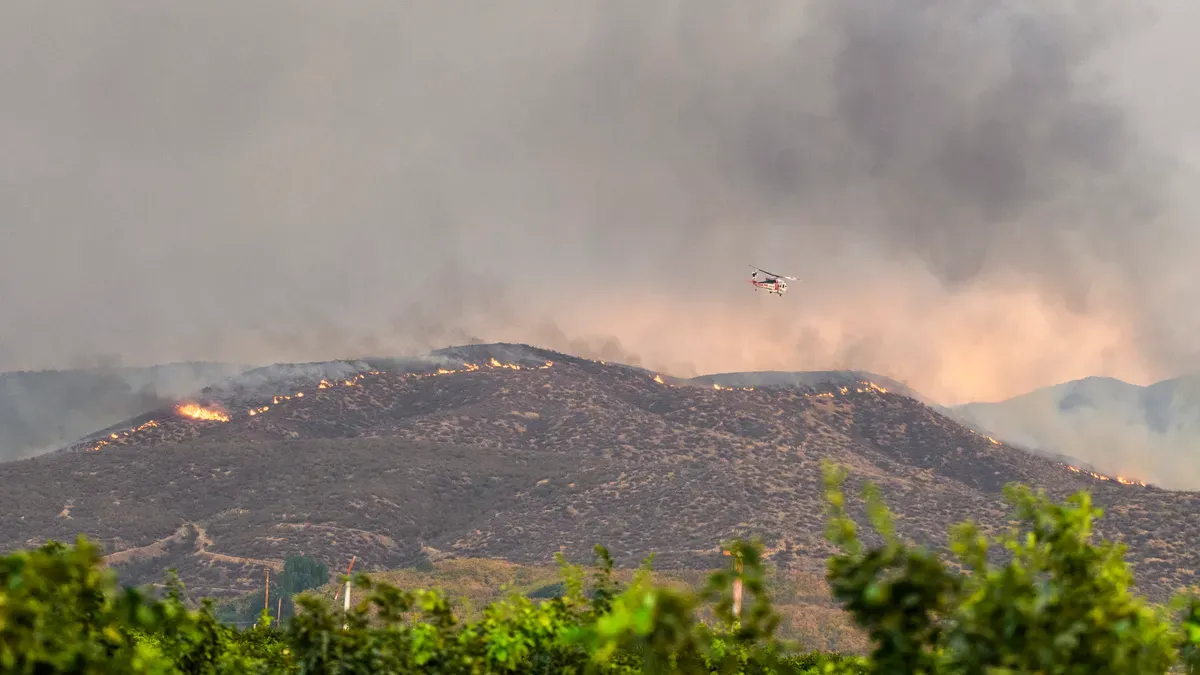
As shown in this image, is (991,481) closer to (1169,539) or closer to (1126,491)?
(1126,491)

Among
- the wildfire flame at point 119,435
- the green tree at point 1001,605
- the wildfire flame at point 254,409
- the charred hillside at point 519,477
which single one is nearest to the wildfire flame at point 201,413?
the wildfire flame at point 254,409

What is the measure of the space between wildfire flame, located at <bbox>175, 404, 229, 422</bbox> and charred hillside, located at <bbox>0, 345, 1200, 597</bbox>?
332 millimetres

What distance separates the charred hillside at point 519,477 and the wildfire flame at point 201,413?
1.09 feet

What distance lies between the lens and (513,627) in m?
9.06

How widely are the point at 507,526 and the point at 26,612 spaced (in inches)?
4053

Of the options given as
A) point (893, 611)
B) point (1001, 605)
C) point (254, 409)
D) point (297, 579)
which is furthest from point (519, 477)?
point (1001, 605)

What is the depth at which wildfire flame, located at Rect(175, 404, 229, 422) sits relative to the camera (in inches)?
6107

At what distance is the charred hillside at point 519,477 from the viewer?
96562 millimetres

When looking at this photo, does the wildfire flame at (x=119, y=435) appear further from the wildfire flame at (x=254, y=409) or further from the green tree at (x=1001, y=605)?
the green tree at (x=1001, y=605)

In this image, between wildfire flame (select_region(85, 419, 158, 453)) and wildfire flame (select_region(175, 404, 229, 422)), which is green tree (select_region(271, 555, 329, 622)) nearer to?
wildfire flame (select_region(85, 419, 158, 453))

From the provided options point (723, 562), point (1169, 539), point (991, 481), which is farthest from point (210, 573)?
point (991, 481)

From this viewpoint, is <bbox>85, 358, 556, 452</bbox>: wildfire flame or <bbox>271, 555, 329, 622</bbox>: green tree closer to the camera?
<bbox>271, 555, 329, 622</bbox>: green tree

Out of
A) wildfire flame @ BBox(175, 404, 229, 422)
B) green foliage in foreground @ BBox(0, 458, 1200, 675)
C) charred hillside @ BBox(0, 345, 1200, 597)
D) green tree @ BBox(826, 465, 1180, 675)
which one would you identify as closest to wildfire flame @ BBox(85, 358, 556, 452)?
wildfire flame @ BBox(175, 404, 229, 422)

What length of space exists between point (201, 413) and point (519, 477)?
2423 inches
